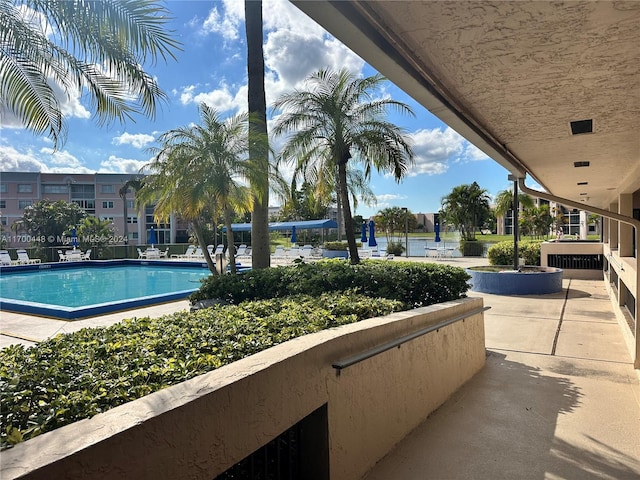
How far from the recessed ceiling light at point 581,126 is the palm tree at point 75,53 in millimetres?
4529

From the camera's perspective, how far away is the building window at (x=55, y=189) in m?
54.4

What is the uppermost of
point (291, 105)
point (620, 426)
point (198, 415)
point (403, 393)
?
point (291, 105)

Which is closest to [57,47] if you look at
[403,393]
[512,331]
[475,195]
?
[403,393]

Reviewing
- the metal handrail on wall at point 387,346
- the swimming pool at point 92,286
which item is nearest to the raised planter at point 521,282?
the metal handrail on wall at point 387,346

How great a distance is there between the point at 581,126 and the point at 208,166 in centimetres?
867

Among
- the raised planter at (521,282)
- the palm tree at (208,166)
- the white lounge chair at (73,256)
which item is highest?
the palm tree at (208,166)

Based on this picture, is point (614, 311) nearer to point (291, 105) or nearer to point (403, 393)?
point (403, 393)

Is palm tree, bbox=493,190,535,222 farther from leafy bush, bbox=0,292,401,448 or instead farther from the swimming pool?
leafy bush, bbox=0,292,401,448

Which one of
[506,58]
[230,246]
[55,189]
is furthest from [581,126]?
[55,189]

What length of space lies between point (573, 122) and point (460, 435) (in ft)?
10.1

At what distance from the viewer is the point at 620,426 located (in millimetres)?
4059

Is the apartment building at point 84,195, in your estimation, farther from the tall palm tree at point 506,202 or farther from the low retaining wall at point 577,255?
the low retaining wall at point 577,255

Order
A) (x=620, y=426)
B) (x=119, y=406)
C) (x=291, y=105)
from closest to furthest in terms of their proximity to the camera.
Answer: (x=119, y=406), (x=620, y=426), (x=291, y=105)

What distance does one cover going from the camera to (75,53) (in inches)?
195
